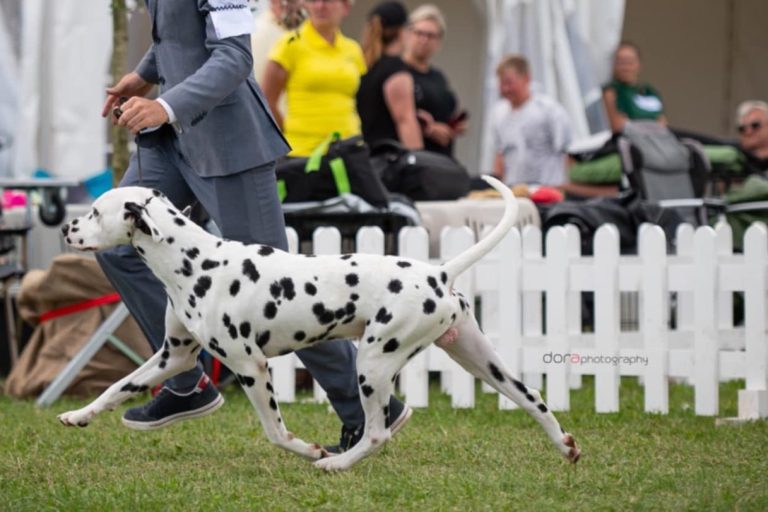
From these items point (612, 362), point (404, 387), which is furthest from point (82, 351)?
point (612, 362)

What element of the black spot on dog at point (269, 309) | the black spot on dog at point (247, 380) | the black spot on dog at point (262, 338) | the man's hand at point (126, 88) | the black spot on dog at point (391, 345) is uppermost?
the man's hand at point (126, 88)

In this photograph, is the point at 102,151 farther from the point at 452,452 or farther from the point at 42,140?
the point at 452,452

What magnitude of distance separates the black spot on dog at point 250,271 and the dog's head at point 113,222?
10.9 inches

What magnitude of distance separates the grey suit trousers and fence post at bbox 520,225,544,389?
6.16 feet

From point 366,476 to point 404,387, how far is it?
245 cm

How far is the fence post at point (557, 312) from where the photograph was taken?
6.64m

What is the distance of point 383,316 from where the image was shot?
4480mm

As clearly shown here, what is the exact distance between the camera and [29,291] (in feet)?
24.3

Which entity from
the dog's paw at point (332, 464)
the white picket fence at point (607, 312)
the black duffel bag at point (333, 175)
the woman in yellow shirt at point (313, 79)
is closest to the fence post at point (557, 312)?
the white picket fence at point (607, 312)

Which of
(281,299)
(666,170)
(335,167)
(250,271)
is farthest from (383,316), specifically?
(666,170)

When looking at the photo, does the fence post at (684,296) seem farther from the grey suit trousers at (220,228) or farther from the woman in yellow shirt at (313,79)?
the grey suit trousers at (220,228)

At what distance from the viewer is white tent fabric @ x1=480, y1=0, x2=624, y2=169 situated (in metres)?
10.8

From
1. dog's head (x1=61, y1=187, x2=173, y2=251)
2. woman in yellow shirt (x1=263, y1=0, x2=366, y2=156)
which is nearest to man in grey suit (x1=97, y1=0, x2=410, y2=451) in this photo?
dog's head (x1=61, y1=187, x2=173, y2=251)

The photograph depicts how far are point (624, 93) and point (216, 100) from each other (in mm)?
7405
